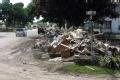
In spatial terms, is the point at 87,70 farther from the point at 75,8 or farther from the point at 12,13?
the point at 12,13

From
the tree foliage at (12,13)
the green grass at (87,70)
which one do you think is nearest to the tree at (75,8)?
the green grass at (87,70)

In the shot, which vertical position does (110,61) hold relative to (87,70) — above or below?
above

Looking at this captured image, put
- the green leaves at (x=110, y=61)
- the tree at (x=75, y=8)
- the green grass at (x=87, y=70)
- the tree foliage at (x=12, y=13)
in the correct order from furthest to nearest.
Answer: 1. the tree foliage at (x=12, y=13)
2. the tree at (x=75, y=8)
3. the green leaves at (x=110, y=61)
4. the green grass at (x=87, y=70)

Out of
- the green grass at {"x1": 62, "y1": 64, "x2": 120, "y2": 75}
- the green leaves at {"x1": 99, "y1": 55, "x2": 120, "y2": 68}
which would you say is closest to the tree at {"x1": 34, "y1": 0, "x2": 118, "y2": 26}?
the green leaves at {"x1": 99, "y1": 55, "x2": 120, "y2": 68}

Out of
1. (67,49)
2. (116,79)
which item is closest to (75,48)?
(67,49)

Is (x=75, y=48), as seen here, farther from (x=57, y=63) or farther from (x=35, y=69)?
(x=35, y=69)

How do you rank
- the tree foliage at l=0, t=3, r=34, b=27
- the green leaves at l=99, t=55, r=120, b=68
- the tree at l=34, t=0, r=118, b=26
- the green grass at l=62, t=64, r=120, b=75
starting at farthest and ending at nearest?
the tree foliage at l=0, t=3, r=34, b=27 < the tree at l=34, t=0, r=118, b=26 < the green leaves at l=99, t=55, r=120, b=68 < the green grass at l=62, t=64, r=120, b=75

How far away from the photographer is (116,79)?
1738 cm

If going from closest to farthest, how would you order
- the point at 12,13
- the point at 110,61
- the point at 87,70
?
the point at 87,70 < the point at 110,61 < the point at 12,13

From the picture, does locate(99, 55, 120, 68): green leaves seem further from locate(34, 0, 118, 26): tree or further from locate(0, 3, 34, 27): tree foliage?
locate(0, 3, 34, 27): tree foliage

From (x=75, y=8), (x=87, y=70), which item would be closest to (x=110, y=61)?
(x=87, y=70)

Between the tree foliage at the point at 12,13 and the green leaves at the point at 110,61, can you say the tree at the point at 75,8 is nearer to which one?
the green leaves at the point at 110,61

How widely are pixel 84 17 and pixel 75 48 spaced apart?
93.3ft

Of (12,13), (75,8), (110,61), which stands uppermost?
(75,8)
